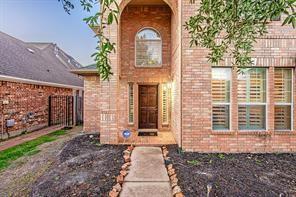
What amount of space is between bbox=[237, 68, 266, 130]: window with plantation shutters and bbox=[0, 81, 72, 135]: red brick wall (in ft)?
34.3

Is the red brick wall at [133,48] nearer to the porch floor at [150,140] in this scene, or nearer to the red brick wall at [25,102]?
the porch floor at [150,140]

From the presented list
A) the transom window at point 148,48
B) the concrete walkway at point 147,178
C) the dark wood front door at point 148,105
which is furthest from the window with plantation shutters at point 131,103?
the concrete walkway at point 147,178

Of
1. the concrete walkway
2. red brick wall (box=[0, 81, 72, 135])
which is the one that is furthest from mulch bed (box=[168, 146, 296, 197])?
red brick wall (box=[0, 81, 72, 135])

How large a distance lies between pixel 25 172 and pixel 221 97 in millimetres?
6506

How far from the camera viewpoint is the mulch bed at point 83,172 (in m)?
3.92

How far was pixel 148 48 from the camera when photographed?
30.4 ft

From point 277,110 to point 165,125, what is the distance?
16.0ft

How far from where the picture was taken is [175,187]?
12.7 ft

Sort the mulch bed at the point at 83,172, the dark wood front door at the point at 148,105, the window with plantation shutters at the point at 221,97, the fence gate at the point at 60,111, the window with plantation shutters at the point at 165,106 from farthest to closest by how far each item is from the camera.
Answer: the fence gate at the point at 60,111 < the dark wood front door at the point at 148,105 < the window with plantation shutters at the point at 165,106 < the window with plantation shutters at the point at 221,97 < the mulch bed at the point at 83,172

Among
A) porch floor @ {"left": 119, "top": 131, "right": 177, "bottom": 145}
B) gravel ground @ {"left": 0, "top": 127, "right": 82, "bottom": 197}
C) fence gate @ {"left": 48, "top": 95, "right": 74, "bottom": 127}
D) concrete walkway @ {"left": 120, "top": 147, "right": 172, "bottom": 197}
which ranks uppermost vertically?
fence gate @ {"left": 48, "top": 95, "right": 74, "bottom": 127}

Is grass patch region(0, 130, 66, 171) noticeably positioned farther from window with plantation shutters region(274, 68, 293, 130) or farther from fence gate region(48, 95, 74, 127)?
window with plantation shutters region(274, 68, 293, 130)

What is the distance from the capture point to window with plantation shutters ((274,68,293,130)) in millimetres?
6367

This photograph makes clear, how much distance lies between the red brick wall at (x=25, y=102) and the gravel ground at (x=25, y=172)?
3.71 m

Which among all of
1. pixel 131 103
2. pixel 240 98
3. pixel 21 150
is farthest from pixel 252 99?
pixel 21 150
